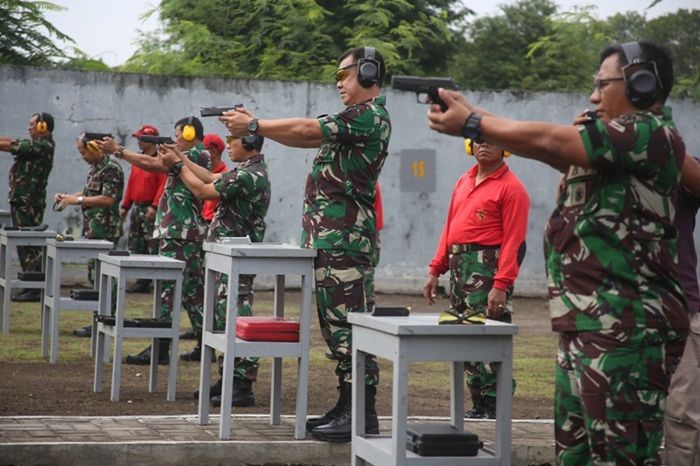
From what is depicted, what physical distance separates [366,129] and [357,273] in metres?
0.90

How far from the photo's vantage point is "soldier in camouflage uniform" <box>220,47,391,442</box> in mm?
7684

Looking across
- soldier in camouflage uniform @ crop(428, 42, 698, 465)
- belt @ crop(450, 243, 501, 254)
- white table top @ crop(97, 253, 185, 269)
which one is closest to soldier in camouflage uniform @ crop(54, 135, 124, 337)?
white table top @ crop(97, 253, 185, 269)

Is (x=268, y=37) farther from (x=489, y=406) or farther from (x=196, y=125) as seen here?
(x=489, y=406)

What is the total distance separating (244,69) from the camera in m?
25.9

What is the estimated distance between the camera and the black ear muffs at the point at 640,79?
467 centimetres

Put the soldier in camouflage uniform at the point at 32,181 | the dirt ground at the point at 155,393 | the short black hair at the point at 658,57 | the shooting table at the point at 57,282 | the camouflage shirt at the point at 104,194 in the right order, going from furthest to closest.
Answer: the soldier in camouflage uniform at the point at 32,181 < the camouflage shirt at the point at 104,194 < the shooting table at the point at 57,282 < the dirt ground at the point at 155,393 < the short black hair at the point at 658,57

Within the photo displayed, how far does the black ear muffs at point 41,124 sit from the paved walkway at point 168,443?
28.6 ft

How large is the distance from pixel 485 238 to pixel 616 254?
390cm

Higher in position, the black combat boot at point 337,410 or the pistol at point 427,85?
the pistol at point 427,85

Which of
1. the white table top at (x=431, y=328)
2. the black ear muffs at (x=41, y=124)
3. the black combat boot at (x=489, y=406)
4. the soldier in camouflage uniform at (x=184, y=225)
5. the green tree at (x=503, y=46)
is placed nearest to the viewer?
the white table top at (x=431, y=328)

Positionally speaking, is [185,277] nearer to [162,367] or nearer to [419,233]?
[162,367]

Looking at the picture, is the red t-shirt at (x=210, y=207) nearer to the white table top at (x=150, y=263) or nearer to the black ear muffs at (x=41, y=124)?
the white table top at (x=150, y=263)

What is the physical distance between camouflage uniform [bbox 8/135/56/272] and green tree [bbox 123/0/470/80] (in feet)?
25.1

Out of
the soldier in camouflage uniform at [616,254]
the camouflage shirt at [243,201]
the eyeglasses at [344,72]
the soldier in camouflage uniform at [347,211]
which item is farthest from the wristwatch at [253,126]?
the soldier in camouflage uniform at [616,254]
